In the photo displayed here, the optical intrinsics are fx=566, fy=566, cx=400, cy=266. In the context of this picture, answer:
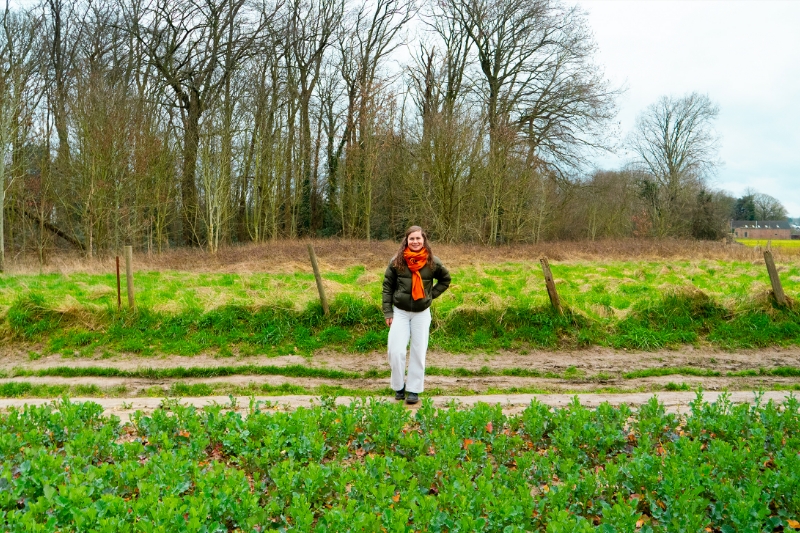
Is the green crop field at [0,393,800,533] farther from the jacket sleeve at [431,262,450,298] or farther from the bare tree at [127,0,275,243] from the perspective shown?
the bare tree at [127,0,275,243]

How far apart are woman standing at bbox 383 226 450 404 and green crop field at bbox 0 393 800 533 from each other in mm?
1097

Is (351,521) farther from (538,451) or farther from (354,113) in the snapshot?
(354,113)

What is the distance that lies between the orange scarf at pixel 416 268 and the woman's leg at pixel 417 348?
0.28 metres

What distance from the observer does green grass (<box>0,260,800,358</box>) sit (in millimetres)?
10547

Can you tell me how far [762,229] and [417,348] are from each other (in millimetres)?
88637

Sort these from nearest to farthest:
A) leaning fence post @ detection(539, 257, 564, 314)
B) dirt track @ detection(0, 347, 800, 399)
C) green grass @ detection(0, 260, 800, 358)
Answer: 1. dirt track @ detection(0, 347, 800, 399)
2. green grass @ detection(0, 260, 800, 358)
3. leaning fence post @ detection(539, 257, 564, 314)

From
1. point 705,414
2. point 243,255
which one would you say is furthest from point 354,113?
point 705,414

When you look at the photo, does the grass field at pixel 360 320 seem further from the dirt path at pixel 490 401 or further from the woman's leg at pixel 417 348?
the woman's leg at pixel 417 348

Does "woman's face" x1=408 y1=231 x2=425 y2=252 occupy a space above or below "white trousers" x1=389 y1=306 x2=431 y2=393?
above

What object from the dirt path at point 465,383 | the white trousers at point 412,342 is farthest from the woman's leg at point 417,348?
the dirt path at point 465,383

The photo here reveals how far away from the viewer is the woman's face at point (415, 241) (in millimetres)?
6785

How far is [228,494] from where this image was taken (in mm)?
3971

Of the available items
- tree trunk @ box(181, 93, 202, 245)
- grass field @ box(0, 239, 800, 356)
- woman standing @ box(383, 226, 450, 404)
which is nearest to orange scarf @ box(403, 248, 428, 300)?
woman standing @ box(383, 226, 450, 404)

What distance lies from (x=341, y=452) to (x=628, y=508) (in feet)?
7.78
